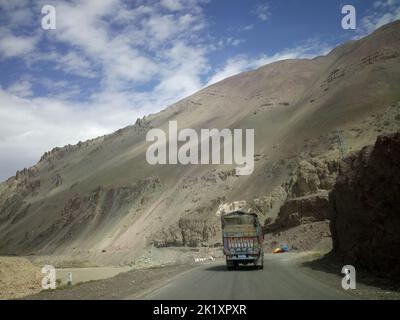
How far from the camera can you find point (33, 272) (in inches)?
1246

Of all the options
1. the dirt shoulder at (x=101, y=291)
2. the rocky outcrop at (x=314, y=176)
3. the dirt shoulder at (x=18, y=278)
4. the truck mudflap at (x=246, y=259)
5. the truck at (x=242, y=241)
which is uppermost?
the rocky outcrop at (x=314, y=176)

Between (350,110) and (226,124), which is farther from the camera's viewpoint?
(226,124)

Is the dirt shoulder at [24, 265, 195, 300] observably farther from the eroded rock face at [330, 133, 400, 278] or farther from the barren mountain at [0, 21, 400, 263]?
the barren mountain at [0, 21, 400, 263]

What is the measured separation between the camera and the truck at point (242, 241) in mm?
25750

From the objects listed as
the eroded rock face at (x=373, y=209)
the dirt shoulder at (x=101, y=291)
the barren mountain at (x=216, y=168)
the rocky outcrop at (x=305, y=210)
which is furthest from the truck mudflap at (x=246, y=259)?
the barren mountain at (x=216, y=168)

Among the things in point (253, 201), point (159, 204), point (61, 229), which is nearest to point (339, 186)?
point (253, 201)

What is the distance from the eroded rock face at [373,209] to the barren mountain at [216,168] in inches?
1142

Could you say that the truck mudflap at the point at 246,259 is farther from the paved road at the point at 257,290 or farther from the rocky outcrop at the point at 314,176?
the rocky outcrop at the point at 314,176

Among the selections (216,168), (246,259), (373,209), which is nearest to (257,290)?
(373,209)

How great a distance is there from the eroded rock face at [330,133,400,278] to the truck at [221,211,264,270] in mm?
4735

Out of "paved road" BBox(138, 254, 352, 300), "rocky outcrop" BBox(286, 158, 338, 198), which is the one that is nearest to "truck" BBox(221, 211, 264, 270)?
"paved road" BBox(138, 254, 352, 300)

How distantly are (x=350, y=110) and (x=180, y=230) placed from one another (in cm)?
3247

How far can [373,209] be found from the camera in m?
18.6
